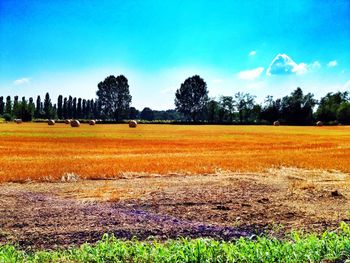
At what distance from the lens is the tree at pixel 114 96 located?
166 metres

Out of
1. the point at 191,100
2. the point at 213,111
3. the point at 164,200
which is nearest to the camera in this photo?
the point at 164,200

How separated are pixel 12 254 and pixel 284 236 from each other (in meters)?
5.71

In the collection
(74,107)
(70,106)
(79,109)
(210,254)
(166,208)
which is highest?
(70,106)

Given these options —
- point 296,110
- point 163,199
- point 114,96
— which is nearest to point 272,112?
point 296,110

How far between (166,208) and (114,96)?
157 metres

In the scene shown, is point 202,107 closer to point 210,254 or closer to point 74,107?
point 74,107

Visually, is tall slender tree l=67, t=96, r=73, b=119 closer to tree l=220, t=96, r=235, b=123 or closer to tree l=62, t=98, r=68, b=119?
tree l=62, t=98, r=68, b=119

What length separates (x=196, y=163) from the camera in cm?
2184

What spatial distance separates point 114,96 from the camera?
6540 inches

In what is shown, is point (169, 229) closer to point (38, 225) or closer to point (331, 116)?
point (38, 225)

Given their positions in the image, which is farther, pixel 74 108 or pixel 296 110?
pixel 74 108

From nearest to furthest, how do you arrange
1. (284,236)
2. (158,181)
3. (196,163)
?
(284,236) < (158,181) < (196,163)

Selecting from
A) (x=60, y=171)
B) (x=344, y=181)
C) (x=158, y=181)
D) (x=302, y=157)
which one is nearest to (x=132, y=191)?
(x=158, y=181)

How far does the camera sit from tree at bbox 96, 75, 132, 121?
6540 inches
